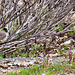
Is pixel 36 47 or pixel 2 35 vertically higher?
pixel 2 35

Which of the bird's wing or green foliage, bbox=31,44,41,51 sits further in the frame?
green foliage, bbox=31,44,41,51

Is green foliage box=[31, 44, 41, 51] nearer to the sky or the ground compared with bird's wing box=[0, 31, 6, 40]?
nearer to the ground

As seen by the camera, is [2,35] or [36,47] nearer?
[2,35]

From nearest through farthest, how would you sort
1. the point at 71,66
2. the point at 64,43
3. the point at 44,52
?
1. the point at 71,66
2. the point at 44,52
3. the point at 64,43

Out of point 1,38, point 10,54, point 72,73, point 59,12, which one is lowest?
point 72,73

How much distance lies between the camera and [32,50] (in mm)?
5867

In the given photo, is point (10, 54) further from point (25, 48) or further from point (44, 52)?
point (44, 52)

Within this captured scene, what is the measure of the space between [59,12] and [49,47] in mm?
2254

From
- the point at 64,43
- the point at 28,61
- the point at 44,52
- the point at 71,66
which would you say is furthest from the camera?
the point at 64,43

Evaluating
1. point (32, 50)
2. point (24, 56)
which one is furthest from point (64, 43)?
point (24, 56)

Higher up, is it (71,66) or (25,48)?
(25,48)

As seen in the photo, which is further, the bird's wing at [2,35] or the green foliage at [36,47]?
the green foliage at [36,47]

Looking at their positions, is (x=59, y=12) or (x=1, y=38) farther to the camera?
(x=1, y=38)

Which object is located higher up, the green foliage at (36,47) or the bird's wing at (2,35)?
the bird's wing at (2,35)
